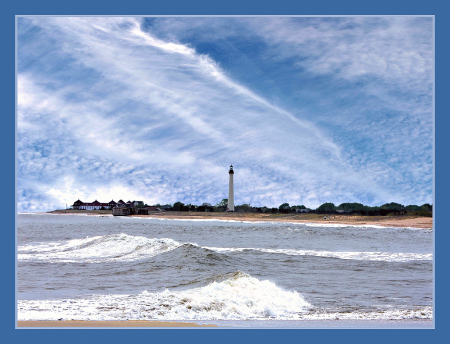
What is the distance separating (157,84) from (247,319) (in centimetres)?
459

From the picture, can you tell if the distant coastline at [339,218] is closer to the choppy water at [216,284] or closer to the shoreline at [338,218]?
the shoreline at [338,218]

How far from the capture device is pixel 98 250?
36.3ft

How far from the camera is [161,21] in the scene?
19.3 feet

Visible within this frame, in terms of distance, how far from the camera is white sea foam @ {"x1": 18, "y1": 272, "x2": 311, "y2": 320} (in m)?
4.21

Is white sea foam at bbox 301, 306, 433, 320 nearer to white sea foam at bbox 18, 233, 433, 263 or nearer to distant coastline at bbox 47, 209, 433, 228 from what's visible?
distant coastline at bbox 47, 209, 433, 228

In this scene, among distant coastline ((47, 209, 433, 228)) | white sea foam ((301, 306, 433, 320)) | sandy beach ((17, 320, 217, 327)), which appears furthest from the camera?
distant coastline ((47, 209, 433, 228))

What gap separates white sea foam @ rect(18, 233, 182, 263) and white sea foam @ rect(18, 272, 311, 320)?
431cm

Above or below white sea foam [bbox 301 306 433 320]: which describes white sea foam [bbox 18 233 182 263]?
below

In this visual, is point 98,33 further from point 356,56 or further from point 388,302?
point 388,302

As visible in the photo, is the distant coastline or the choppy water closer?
the choppy water

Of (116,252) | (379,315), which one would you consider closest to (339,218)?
(116,252)

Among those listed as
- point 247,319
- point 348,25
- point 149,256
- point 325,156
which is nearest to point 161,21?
point 348,25

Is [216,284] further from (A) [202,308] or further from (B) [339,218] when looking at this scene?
(B) [339,218]

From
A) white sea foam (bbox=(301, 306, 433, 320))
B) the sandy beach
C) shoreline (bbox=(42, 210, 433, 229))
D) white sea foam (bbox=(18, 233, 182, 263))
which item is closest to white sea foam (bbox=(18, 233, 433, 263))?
white sea foam (bbox=(18, 233, 182, 263))
